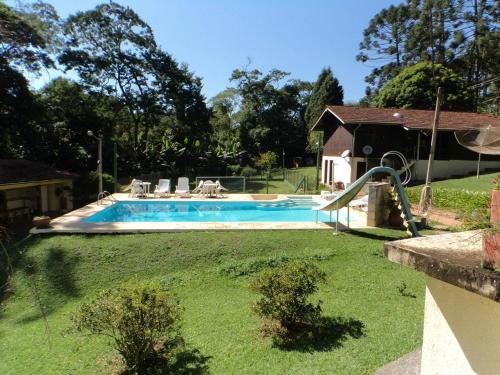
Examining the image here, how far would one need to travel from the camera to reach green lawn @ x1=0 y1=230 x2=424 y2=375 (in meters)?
5.33

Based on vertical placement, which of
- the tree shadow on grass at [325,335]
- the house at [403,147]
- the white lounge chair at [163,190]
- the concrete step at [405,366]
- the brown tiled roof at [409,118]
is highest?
the brown tiled roof at [409,118]

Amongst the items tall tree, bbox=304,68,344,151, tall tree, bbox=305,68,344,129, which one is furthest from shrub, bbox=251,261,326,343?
tall tree, bbox=305,68,344,129

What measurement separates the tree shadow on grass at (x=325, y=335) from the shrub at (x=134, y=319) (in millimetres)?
1909

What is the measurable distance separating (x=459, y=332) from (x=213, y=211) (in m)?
15.5

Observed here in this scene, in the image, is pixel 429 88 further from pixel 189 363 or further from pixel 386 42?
pixel 189 363

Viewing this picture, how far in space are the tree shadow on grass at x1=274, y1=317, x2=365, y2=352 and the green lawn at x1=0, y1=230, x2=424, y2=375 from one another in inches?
1.3

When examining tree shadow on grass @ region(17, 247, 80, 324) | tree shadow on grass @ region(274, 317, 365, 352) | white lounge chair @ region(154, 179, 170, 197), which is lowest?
tree shadow on grass @ region(17, 247, 80, 324)

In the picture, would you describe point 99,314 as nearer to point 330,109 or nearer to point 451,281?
point 451,281

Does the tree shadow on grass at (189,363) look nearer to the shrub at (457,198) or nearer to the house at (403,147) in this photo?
the shrub at (457,198)

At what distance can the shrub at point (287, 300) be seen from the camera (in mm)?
6012

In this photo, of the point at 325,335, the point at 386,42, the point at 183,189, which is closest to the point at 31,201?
the point at 183,189

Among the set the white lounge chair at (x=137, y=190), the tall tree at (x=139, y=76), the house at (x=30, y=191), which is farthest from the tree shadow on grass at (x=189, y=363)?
the tall tree at (x=139, y=76)

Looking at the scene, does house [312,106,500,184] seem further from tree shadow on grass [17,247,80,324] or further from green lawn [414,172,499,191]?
tree shadow on grass [17,247,80,324]

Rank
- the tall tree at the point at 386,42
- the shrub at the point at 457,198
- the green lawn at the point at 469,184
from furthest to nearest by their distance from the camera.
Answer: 1. the tall tree at the point at 386,42
2. the green lawn at the point at 469,184
3. the shrub at the point at 457,198
